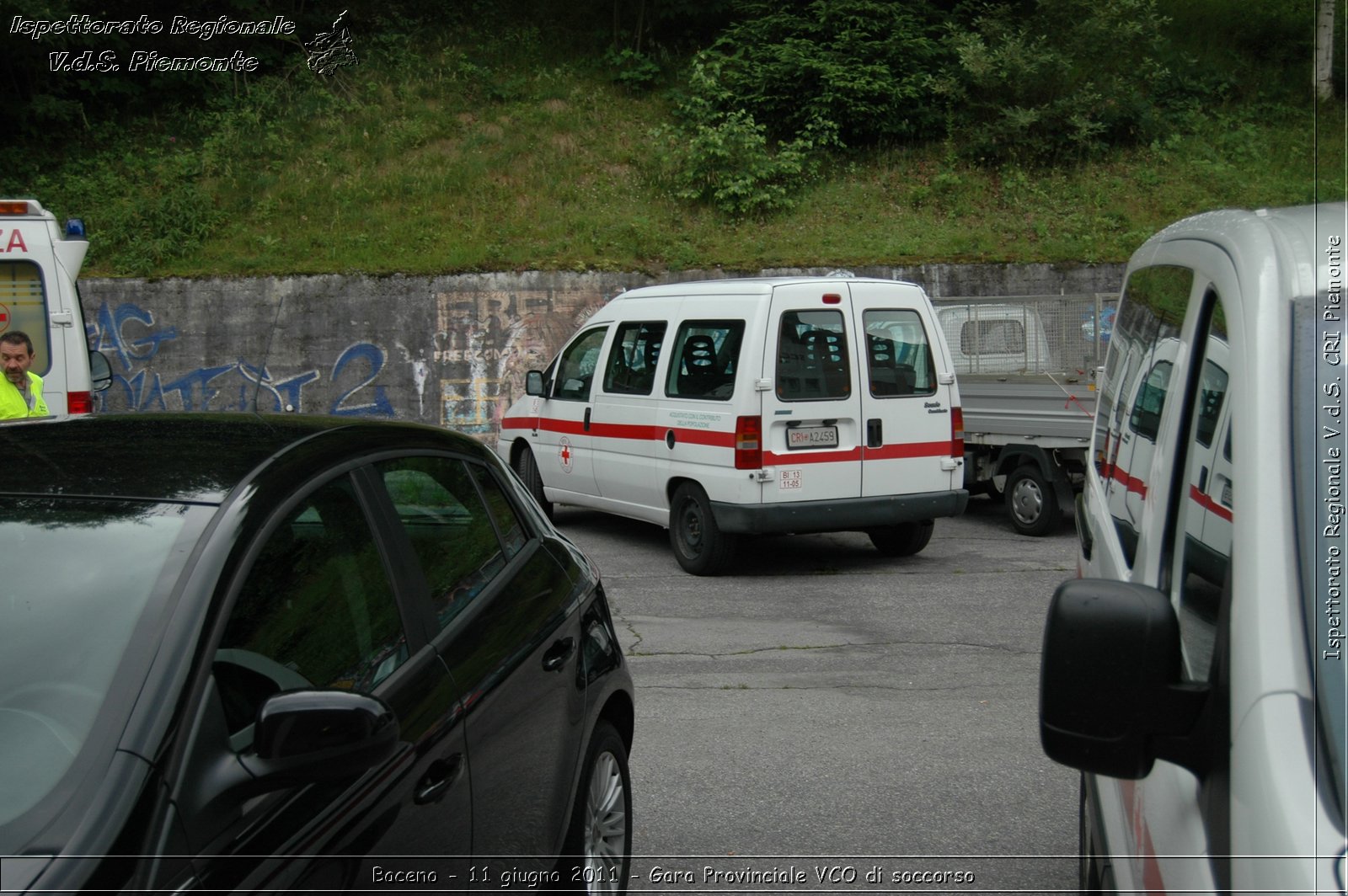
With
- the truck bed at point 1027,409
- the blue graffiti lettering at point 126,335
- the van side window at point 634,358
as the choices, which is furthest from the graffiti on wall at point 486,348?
the truck bed at point 1027,409

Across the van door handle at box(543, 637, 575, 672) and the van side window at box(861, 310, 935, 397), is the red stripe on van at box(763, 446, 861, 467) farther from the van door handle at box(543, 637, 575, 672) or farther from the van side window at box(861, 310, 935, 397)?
the van door handle at box(543, 637, 575, 672)

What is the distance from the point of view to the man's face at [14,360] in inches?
Answer: 310

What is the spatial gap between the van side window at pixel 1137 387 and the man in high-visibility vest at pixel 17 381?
665 centimetres

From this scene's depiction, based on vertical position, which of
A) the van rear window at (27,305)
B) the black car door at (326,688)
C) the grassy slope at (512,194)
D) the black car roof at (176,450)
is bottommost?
the black car door at (326,688)

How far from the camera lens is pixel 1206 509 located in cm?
215

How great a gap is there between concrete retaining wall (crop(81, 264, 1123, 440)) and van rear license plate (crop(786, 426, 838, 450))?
941 cm

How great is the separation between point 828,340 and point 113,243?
14.5 meters

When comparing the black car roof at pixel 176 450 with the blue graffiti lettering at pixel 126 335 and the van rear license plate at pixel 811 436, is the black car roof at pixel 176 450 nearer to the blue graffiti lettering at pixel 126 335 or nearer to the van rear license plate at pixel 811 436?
the van rear license plate at pixel 811 436

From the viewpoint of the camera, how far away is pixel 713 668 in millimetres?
7094

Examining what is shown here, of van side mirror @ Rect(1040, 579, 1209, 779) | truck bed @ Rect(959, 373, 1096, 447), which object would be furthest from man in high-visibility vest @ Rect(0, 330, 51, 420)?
truck bed @ Rect(959, 373, 1096, 447)

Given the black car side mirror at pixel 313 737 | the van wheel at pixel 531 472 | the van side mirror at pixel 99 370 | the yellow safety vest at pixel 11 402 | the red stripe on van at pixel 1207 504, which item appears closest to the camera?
the red stripe on van at pixel 1207 504

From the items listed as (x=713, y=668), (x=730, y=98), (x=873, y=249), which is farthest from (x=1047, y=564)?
(x=730, y=98)

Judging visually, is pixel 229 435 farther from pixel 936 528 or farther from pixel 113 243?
pixel 113 243

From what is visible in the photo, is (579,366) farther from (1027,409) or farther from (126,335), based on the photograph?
(126,335)
